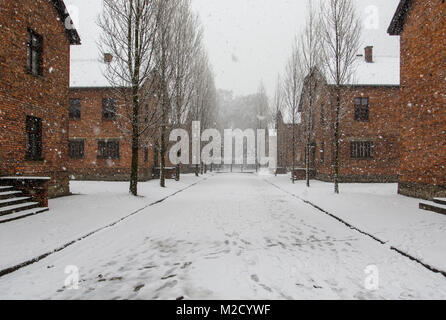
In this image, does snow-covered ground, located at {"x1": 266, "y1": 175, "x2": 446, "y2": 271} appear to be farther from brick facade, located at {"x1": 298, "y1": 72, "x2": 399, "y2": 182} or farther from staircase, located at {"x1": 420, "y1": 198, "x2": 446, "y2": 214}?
brick facade, located at {"x1": 298, "y1": 72, "x2": 399, "y2": 182}

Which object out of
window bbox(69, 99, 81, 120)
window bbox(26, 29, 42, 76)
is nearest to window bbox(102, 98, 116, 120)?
window bbox(69, 99, 81, 120)

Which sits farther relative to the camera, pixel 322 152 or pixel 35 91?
pixel 322 152

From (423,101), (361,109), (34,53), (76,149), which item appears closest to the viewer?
(34,53)

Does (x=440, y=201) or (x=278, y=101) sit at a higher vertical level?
(x=278, y=101)

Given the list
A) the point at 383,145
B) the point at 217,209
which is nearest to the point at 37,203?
the point at 217,209

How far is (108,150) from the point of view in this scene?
25250mm

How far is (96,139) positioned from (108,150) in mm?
1300

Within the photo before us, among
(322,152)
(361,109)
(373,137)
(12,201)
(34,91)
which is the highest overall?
(361,109)

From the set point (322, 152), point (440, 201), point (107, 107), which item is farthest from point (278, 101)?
point (440, 201)

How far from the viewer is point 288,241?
655 centimetres

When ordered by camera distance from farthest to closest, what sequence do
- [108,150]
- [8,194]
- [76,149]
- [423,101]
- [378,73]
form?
1. [378,73]
2. [76,149]
3. [108,150]
4. [423,101]
5. [8,194]

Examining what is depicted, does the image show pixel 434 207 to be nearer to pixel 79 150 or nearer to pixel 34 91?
pixel 34 91

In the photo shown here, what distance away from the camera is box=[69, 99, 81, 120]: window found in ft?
83.9

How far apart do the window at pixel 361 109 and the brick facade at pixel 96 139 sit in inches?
656
